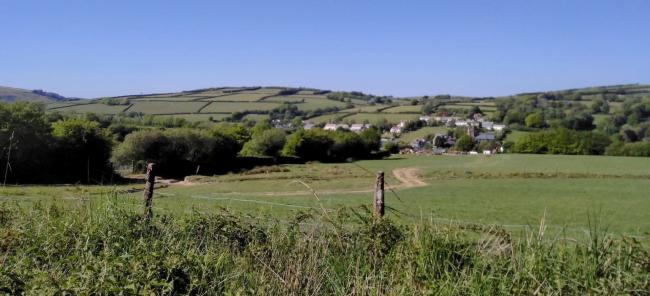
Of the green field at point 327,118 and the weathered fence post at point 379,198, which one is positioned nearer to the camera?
the weathered fence post at point 379,198

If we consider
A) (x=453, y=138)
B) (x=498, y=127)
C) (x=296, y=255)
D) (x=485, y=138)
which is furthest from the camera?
(x=498, y=127)

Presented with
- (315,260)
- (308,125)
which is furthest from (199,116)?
(315,260)

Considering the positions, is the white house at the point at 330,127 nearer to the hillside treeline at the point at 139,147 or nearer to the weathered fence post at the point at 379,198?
the hillside treeline at the point at 139,147

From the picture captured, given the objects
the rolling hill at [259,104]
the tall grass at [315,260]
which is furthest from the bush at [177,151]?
the tall grass at [315,260]

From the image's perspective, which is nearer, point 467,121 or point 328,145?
point 328,145

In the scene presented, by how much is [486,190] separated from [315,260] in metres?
37.8

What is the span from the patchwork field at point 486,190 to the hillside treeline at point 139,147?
23.3 ft

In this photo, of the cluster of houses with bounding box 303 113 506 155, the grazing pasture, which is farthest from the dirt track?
the grazing pasture

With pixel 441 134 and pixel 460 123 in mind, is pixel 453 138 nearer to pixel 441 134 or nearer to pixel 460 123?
pixel 441 134

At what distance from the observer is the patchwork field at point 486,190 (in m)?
24.0

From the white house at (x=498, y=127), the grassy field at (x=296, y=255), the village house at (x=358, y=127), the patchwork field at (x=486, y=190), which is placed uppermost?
the grassy field at (x=296, y=255)

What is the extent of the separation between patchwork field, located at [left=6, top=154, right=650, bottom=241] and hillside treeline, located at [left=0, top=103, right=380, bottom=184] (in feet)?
23.3

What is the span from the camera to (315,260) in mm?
4273

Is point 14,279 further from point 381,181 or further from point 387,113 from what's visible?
point 387,113
